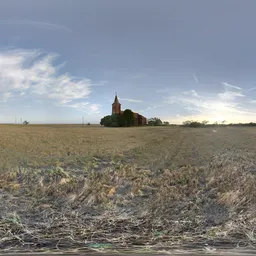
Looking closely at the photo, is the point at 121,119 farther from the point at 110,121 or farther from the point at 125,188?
the point at 125,188

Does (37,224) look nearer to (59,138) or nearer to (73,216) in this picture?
(73,216)

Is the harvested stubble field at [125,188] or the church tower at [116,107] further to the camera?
the church tower at [116,107]

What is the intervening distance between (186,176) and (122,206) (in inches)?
49.5

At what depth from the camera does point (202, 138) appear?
17.3 feet

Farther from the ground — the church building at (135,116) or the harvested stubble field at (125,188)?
the church building at (135,116)

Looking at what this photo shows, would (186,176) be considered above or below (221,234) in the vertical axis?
above

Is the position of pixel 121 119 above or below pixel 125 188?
above

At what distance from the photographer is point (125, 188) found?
327cm

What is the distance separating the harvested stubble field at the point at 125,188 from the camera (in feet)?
6.62

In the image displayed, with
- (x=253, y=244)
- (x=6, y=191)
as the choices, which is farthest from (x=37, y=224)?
(x=253, y=244)

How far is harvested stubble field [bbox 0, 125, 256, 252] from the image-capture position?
2018 mm

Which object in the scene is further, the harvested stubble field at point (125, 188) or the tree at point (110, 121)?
the tree at point (110, 121)

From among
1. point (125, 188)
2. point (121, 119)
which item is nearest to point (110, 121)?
point (121, 119)

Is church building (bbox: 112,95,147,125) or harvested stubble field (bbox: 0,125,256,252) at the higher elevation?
church building (bbox: 112,95,147,125)
